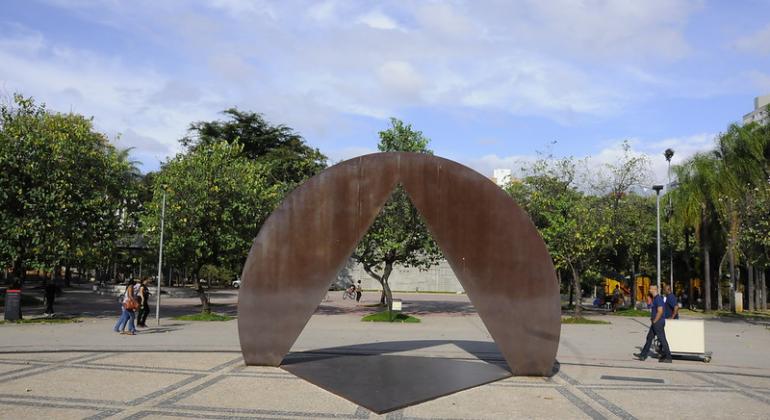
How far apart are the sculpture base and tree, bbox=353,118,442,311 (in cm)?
1241

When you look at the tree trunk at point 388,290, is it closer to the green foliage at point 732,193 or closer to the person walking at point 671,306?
the person walking at point 671,306

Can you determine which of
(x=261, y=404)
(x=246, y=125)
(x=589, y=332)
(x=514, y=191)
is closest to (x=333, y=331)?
(x=589, y=332)

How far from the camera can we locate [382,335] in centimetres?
1856

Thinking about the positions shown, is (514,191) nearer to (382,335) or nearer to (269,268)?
(382,335)

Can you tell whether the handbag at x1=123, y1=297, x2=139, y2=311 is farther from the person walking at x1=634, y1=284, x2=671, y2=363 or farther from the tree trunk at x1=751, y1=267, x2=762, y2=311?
the tree trunk at x1=751, y1=267, x2=762, y2=311

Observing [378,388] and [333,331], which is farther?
[333,331]

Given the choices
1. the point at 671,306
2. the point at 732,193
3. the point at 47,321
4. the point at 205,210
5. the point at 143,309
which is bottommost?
the point at 47,321

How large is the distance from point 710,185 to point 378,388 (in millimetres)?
27624

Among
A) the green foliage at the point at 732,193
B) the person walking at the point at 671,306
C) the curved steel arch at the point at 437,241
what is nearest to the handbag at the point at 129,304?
the curved steel arch at the point at 437,241

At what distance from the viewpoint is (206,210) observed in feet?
77.7

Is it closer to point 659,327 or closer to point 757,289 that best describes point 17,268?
point 659,327

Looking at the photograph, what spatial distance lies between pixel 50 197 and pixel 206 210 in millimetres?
5371

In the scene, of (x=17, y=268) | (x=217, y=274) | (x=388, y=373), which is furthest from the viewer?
(x=217, y=274)

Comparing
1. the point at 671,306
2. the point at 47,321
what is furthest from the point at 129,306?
the point at 671,306
